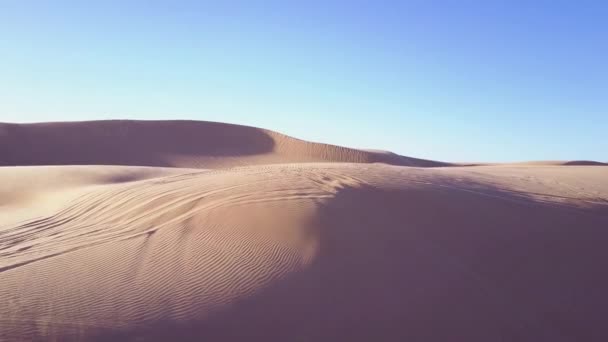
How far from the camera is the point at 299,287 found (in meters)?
4.50

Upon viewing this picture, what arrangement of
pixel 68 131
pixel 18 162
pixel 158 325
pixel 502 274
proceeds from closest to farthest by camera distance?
pixel 158 325 < pixel 502 274 < pixel 18 162 < pixel 68 131

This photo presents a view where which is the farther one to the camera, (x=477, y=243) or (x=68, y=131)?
(x=68, y=131)

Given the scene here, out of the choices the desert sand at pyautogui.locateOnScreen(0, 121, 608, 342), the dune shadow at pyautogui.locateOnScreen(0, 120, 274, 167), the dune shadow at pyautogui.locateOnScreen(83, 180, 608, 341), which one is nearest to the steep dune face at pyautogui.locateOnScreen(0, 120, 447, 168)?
the dune shadow at pyautogui.locateOnScreen(0, 120, 274, 167)

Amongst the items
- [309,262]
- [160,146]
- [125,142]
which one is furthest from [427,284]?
[125,142]

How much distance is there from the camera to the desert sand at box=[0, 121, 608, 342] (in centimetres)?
407

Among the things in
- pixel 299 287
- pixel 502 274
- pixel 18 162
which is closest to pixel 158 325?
pixel 299 287

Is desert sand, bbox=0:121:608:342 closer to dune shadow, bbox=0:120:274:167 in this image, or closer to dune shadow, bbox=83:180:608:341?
dune shadow, bbox=83:180:608:341

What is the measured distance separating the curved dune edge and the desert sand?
2 cm

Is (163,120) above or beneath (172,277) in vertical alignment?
above

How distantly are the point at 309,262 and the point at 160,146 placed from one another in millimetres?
24002

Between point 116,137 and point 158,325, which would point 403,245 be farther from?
point 116,137

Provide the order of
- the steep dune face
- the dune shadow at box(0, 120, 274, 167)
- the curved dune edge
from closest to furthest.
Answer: the curved dune edge → the steep dune face → the dune shadow at box(0, 120, 274, 167)

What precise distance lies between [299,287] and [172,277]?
3.64 feet

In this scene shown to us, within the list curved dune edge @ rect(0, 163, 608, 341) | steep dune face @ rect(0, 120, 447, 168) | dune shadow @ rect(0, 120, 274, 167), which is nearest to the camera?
curved dune edge @ rect(0, 163, 608, 341)
